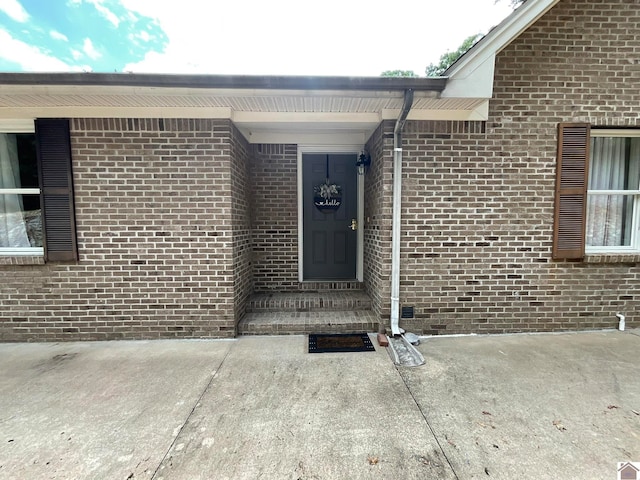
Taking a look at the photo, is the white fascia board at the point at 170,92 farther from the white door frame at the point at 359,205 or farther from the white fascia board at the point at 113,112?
the white door frame at the point at 359,205

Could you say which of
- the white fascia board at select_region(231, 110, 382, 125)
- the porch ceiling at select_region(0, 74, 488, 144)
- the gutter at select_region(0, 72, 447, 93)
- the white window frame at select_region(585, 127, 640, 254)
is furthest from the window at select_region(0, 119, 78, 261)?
the white window frame at select_region(585, 127, 640, 254)

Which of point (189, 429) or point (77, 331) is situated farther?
point (77, 331)

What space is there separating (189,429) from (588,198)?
198 inches

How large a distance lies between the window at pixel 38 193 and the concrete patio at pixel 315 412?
48.9 inches

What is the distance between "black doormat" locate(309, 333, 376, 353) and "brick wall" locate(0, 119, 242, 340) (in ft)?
3.45

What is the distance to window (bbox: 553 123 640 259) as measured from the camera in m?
3.42

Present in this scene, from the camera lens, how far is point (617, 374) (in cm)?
264

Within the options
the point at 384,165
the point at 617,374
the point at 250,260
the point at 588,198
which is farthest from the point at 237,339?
the point at 588,198

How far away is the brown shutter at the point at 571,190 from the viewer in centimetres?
341

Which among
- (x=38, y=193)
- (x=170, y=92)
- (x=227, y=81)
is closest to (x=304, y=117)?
(x=227, y=81)

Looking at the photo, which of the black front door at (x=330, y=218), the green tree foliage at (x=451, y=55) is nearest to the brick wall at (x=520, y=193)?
the black front door at (x=330, y=218)

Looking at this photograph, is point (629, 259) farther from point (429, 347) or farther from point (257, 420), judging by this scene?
point (257, 420)

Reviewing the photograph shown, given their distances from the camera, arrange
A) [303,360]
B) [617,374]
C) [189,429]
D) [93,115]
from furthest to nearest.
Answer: [93,115] < [303,360] < [617,374] < [189,429]

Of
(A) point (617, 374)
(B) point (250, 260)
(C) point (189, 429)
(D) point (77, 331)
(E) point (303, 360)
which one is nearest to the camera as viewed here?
(C) point (189, 429)
